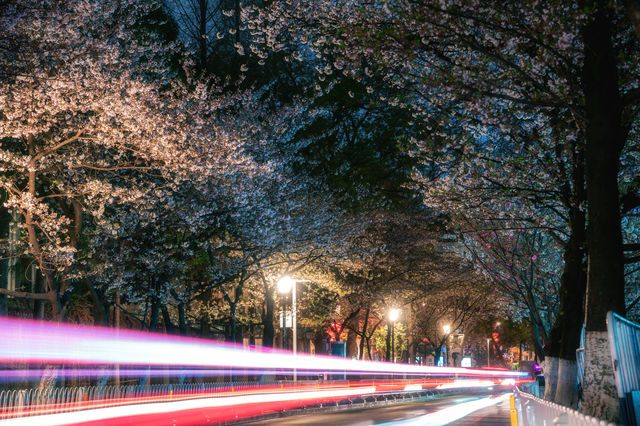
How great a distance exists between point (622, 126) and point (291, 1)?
10824 mm

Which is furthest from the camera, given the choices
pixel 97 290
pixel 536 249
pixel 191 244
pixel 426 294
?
pixel 426 294

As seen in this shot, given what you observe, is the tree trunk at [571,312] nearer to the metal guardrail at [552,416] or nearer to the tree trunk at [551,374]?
the tree trunk at [551,374]

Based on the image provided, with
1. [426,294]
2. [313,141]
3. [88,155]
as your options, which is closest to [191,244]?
[88,155]

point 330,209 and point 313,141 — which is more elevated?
point 313,141

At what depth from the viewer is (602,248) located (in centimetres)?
1093

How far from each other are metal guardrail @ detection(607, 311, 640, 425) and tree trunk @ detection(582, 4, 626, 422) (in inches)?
45.1

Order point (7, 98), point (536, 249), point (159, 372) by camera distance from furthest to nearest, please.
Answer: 1. point (536, 249)
2. point (159, 372)
3. point (7, 98)

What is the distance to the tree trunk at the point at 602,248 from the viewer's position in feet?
34.8

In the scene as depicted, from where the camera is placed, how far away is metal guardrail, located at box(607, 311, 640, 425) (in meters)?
8.48

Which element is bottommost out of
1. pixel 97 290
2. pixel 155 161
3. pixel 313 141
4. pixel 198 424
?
pixel 198 424

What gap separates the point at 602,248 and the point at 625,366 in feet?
8.42

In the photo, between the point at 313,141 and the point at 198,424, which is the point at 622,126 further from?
the point at 313,141

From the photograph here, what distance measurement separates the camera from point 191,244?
1011 inches

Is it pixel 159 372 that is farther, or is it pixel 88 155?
pixel 159 372
